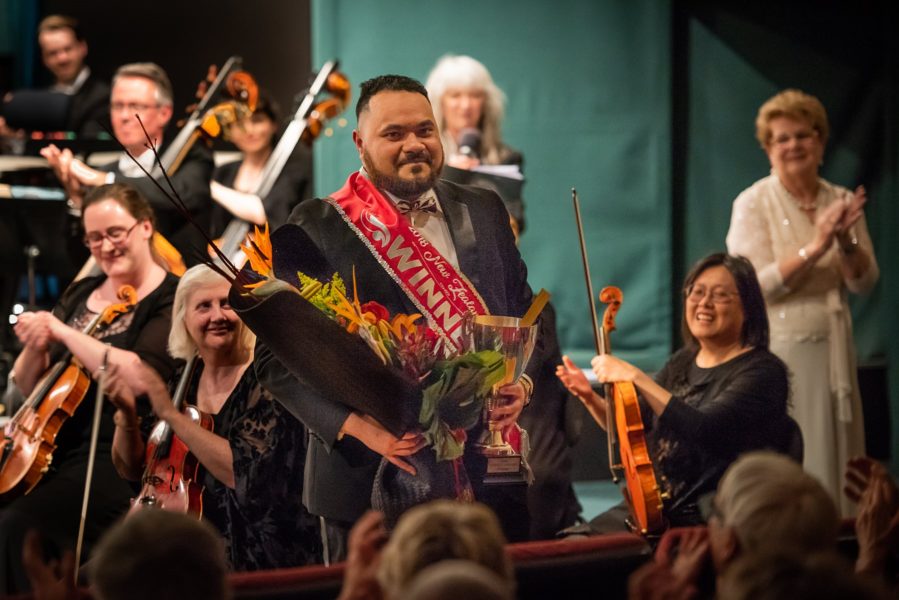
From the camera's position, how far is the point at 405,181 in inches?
114

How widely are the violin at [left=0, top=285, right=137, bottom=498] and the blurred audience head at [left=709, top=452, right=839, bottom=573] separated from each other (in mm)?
2087

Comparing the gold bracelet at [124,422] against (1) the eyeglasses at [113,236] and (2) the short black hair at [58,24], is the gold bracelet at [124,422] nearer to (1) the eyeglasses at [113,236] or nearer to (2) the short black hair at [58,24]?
(1) the eyeglasses at [113,236]

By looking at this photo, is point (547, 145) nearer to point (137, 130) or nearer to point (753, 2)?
point (753, 2)

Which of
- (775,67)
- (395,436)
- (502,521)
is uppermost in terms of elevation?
(775,67)

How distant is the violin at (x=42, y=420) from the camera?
12.2 ft

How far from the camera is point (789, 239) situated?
4.67 meters

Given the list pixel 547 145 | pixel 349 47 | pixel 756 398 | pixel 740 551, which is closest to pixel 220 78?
pixel 349 47

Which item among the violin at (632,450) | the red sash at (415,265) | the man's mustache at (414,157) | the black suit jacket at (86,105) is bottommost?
the violin at (632,450)

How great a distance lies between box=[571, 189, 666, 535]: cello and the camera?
3.58 meters

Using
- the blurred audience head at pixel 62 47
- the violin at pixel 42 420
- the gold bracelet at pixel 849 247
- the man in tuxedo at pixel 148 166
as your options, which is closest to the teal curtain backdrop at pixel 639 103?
the blurred audience head at pixel 62 47

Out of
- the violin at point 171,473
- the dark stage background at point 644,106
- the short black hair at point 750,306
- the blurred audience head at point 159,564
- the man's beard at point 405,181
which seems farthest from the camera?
the dark stage background at point 644,106

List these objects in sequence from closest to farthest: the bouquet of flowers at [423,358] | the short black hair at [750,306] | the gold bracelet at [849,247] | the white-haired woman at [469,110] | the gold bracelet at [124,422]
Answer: the bouquet of flowers at [423,358] → the gold bracelet at [124,422] → the short black hair at [750,306] → the gold bracelet at [849,247] → the white-haired woman at [469,110]

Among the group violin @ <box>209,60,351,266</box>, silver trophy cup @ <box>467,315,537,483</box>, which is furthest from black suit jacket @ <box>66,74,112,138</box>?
silver trophy cup @ <box>467,315,537,483</box>

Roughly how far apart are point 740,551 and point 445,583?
72 centimetres
